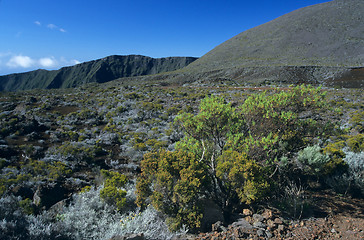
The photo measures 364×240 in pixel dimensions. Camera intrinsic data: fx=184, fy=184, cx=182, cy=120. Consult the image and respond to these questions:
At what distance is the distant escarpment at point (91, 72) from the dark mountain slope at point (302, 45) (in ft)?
324

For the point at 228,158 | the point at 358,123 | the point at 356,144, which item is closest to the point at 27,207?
the point at 228,158

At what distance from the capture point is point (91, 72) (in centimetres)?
14925

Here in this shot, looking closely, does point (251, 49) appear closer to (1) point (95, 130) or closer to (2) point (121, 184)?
(1) point (95, 130)

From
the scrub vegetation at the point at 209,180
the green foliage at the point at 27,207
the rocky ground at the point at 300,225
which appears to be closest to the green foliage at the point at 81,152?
the scrub vegetation at the point at 209,180

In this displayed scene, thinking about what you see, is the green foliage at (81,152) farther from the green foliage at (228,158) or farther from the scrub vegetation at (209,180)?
the green foliage at (228,158)

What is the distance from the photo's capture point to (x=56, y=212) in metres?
5.37

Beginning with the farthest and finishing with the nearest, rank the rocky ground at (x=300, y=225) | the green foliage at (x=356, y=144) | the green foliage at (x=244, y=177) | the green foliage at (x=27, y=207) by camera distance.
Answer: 1. the green foliage at (x=356, y=144)
2. the green foliage at (x=27, y=207)
3. the green foliage at (x=244, y=177)
4. the rocky ground at (x=300, y=225)

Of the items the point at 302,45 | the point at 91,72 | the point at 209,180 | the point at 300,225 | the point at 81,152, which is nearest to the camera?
the point at 300,225

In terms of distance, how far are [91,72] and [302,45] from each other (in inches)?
5656

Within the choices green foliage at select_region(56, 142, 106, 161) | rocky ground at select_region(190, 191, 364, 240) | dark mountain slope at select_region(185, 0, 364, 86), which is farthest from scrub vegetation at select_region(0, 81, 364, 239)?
dark mountain slope at select_region(185, 0, 364, 86)

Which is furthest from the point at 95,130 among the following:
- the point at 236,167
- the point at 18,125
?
the point at 236,167

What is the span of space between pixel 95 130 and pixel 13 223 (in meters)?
11.3

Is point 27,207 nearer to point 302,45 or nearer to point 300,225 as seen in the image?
point 300,225

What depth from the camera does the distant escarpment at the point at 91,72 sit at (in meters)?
140
